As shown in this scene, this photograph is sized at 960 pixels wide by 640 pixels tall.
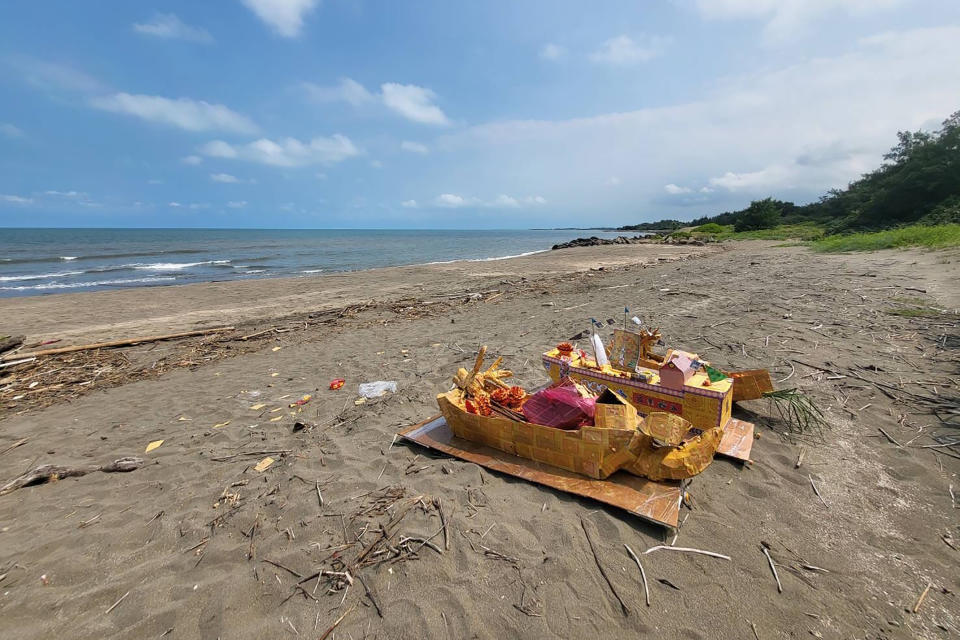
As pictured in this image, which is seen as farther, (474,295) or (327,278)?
(327,278)

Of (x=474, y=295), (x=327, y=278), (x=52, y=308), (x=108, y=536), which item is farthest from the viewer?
(x=327, y=278)

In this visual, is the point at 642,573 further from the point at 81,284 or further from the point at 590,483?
the point at 81,284

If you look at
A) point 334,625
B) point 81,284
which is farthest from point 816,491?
point 81,284

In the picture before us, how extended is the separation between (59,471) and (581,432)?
504 cm

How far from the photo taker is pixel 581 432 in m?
2.81

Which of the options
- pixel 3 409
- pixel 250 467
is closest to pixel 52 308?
pixel 3 409

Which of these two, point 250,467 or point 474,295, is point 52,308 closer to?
point 474,295

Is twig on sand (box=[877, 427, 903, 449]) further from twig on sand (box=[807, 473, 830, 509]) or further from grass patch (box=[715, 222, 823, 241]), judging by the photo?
grass patch (box=[715, 222, 823, 241])

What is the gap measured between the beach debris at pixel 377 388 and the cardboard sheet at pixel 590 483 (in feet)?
5.66

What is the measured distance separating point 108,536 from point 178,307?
14160 millimetres

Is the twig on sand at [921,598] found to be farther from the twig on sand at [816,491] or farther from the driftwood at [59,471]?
the driftwood at [59,471]

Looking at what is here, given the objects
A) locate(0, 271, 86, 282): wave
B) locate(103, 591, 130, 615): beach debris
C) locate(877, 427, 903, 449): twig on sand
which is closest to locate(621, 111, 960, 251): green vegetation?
locate(877, 427, 903, 449): twig on sand

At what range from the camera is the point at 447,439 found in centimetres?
361

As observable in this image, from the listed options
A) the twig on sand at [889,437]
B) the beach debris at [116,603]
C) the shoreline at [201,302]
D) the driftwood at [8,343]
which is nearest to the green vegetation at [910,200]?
the shoreline at [201,302]
